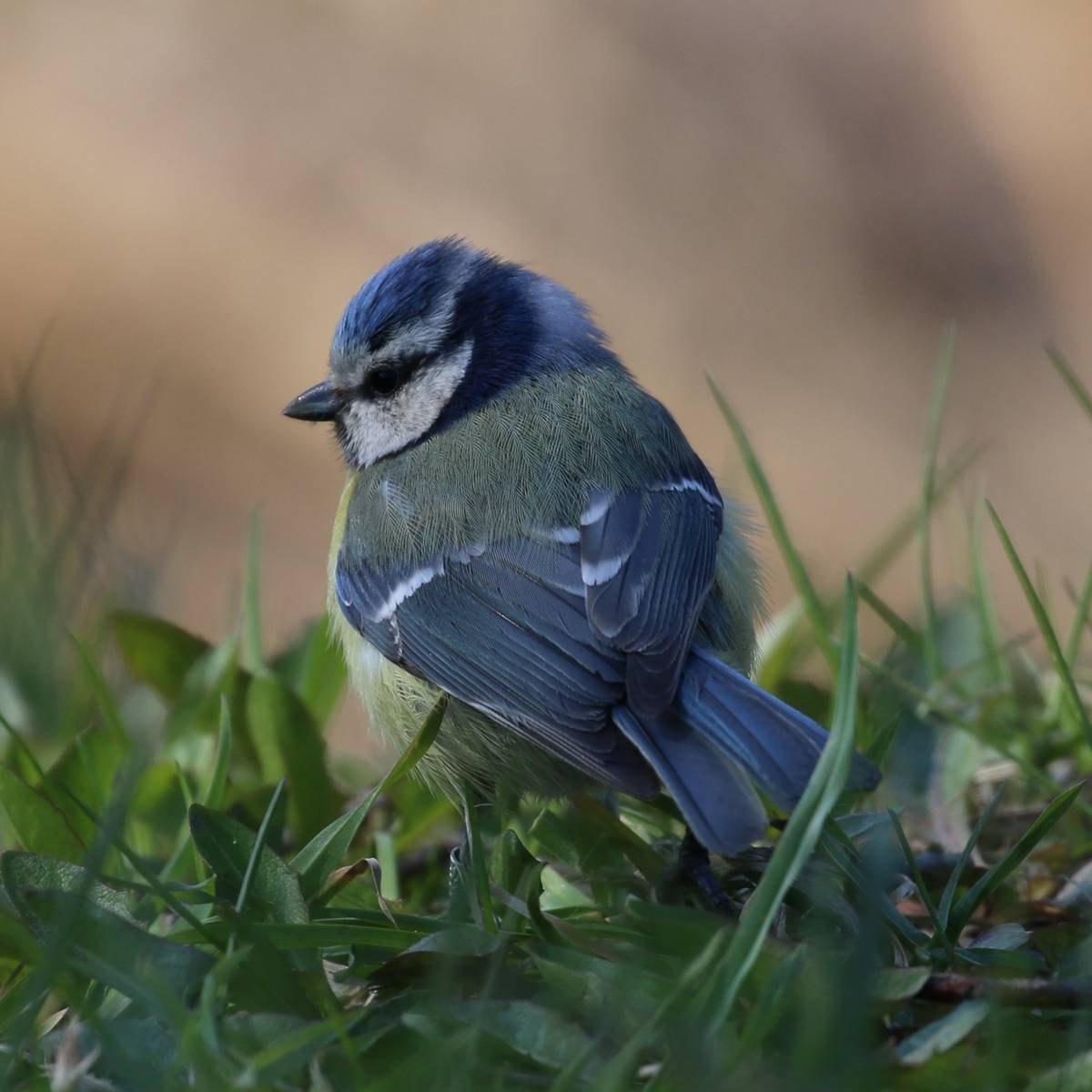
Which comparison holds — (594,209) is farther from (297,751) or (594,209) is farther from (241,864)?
(241,864)

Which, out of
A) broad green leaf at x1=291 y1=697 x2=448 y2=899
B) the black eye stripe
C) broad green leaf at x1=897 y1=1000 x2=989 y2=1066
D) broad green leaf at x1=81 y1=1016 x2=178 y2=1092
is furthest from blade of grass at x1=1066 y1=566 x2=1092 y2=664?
broad green leaf at x1=81 y1=1016 x2=178 y2=1092

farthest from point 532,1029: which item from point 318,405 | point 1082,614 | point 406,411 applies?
→ point 318,405

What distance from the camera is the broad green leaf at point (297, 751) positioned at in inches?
94.0

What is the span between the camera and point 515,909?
1781 mm

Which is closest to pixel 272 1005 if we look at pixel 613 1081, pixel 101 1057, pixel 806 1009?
pixel 101 1057

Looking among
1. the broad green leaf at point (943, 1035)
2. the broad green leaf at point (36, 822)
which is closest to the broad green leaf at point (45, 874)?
the broad green leaf at point (36, 822)

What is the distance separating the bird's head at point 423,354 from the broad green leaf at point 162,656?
0.46 meters

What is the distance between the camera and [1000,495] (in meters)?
4.64

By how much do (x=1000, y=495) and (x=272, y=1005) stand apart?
3533mm

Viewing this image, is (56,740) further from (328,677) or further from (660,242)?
(660,242)

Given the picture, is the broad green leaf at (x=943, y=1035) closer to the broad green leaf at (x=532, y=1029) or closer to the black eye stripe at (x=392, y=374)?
the broad green leaf at (x=532, y=1029)

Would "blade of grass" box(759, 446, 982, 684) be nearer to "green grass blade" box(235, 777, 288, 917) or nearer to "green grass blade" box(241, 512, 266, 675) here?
"green grass blade" box(241, 512, 266, 675)

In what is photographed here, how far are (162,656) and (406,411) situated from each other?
2.09ft

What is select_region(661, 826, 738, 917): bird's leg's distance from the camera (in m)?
1.97
